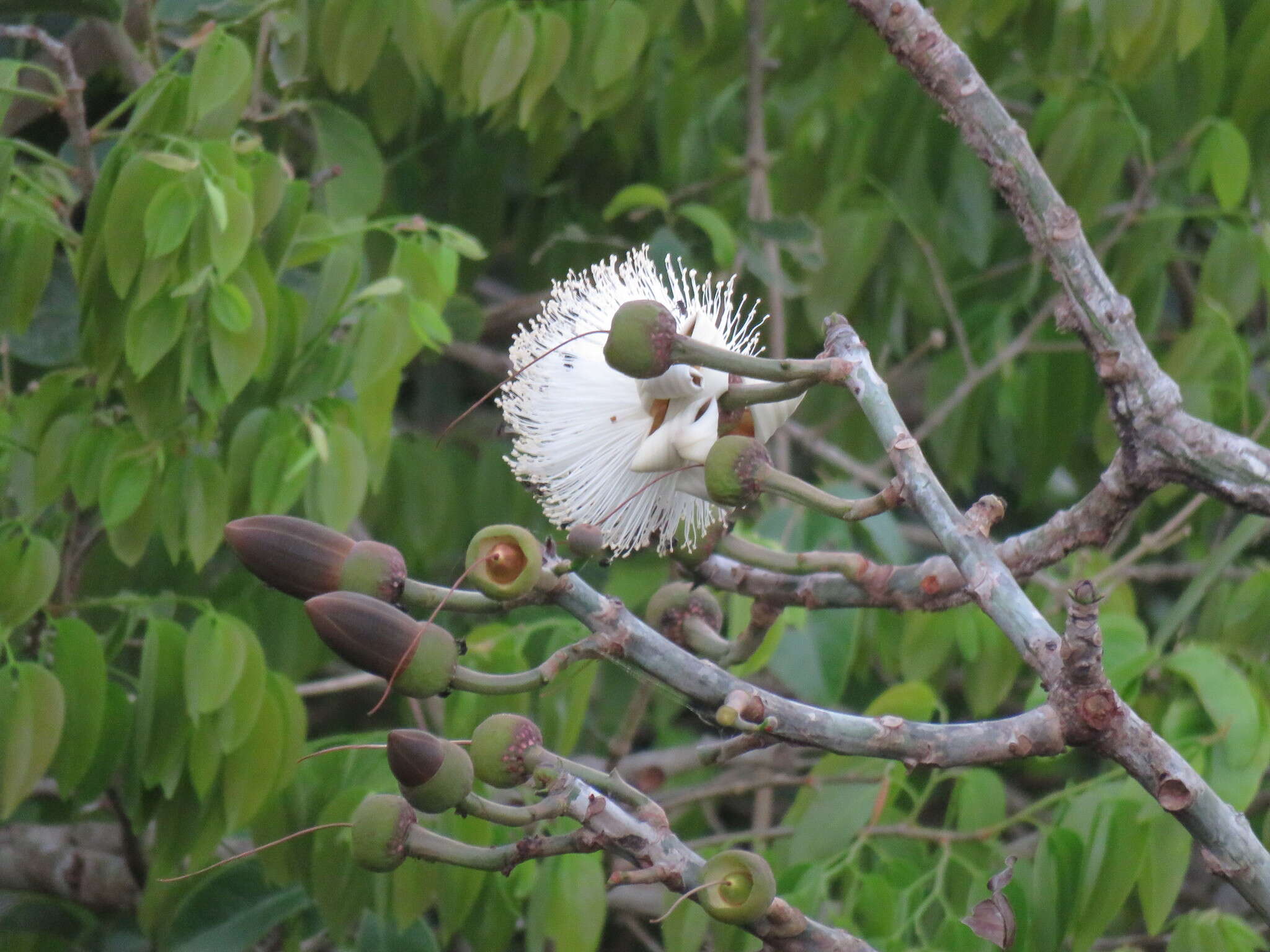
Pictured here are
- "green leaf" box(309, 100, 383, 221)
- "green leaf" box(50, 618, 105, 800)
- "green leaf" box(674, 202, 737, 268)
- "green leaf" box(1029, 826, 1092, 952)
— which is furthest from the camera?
"green leaf" box(674, 202, 737, 268)

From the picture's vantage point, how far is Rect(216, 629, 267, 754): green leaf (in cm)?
120

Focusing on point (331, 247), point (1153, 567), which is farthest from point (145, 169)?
point (1153, 567)

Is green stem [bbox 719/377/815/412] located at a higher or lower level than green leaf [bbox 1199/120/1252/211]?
lower

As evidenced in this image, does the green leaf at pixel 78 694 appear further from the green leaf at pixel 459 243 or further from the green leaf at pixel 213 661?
the green leaf at pixel 459 243

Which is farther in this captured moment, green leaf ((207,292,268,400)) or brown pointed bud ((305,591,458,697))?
green leaf ((207,292,268,400))

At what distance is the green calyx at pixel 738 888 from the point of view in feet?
1.97

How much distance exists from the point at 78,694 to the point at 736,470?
82 cm

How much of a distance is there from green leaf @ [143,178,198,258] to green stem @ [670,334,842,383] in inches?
25.3

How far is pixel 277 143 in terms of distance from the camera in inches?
74.5

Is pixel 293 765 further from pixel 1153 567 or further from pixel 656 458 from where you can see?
pixel 1153 567

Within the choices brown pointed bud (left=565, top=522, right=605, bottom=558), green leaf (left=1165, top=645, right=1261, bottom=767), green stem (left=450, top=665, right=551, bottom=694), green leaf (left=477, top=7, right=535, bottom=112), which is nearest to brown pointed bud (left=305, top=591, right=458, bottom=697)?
green stem (left=450, top=665, right=551, bottom=694)

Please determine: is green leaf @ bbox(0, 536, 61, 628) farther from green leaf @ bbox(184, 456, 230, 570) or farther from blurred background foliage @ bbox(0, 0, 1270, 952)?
green leaf @ bbox(184, 456, 230, 570)

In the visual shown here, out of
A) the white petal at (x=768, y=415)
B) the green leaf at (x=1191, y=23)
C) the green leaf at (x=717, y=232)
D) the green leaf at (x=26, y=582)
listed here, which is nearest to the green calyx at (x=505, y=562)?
the white petal at (x=768, y=415)

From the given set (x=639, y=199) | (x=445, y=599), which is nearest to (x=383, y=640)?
(x=445, y=599)
